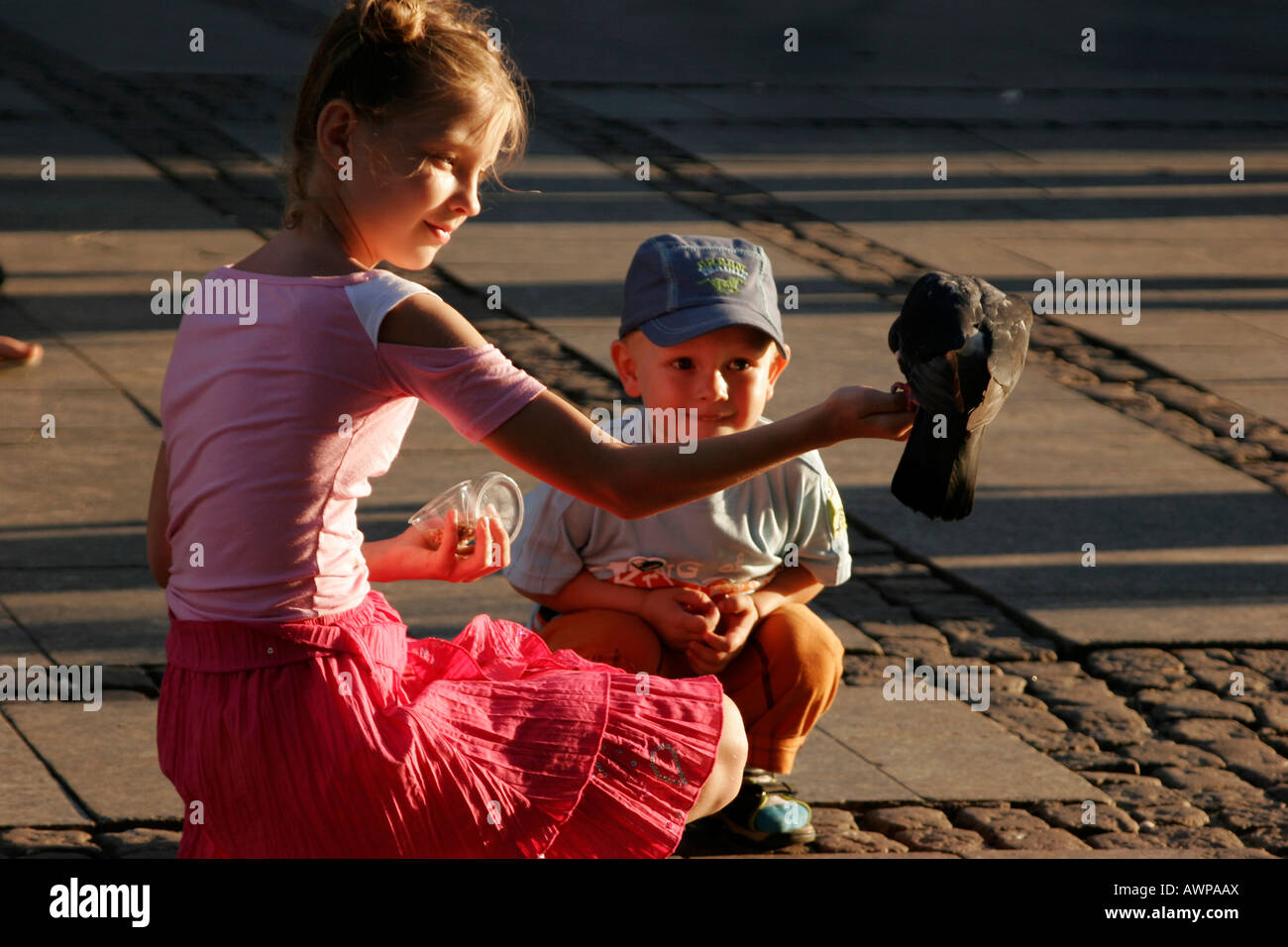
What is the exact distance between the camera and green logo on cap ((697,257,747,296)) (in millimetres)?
3328

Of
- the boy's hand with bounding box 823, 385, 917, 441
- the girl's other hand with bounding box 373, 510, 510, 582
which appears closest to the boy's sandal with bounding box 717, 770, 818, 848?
the girl's other hand with bounding box 373, 510, 510, 582

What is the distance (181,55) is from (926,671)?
982cm

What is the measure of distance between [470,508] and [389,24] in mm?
922

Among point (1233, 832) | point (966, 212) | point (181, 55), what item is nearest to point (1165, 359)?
point (966, 212)

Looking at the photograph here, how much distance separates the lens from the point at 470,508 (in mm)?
2932

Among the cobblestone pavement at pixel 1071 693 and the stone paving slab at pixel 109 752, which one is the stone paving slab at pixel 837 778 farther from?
the stone paving slab at pixel 109 752

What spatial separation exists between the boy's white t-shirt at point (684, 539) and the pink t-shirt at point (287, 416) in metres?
0.98

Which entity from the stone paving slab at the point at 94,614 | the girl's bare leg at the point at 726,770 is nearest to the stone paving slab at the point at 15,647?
the stone paving slab at the point at 94,614

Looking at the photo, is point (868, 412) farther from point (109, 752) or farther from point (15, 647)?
point (15, 647)

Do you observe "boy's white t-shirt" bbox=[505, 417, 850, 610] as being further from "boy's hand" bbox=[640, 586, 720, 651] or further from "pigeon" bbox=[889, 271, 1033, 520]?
"pigeon" bbox=[889, 271, 1033, 520]

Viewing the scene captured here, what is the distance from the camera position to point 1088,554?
5.18 m

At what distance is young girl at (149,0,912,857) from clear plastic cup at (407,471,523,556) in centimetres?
35

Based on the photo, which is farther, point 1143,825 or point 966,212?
point 966,212

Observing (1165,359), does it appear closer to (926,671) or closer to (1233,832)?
(926,671)
